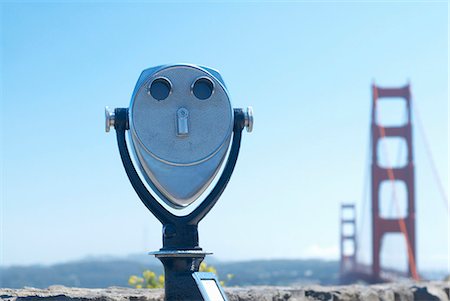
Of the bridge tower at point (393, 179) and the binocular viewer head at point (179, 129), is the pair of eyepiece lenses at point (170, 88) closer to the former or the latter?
the binocular viewer head at point (179, 129)

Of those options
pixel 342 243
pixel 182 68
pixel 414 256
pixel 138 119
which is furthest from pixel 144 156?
pixel 342 243

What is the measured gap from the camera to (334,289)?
368 cm

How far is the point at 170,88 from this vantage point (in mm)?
2262

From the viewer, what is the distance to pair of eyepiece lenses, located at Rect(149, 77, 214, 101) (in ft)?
7.39

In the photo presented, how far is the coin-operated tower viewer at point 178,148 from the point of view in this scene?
220cm

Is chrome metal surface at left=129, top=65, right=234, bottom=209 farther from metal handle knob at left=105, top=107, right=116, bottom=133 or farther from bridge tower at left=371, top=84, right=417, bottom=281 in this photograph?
bridge tower at left=371, top=84, right=417, bottom=281

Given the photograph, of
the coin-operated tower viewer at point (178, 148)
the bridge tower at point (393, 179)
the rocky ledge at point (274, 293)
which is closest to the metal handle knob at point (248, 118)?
the coin-operated tower viewer at point (178, 148)

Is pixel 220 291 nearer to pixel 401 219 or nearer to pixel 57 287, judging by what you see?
pixel 57 287

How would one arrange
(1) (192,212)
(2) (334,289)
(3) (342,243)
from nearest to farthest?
(1) (192,212) < (2) (334,289) < (3) (342,243)

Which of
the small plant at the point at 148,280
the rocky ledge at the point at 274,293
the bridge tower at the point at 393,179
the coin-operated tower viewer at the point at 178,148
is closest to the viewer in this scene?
the coin-operated tower viewer at the point at 178,148

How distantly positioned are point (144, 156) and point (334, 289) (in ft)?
5.70

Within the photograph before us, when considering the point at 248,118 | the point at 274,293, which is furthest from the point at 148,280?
the point at 248,118

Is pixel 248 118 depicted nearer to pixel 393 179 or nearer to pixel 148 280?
pixel 148 280

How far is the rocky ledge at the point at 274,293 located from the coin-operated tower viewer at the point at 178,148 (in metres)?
0.58
